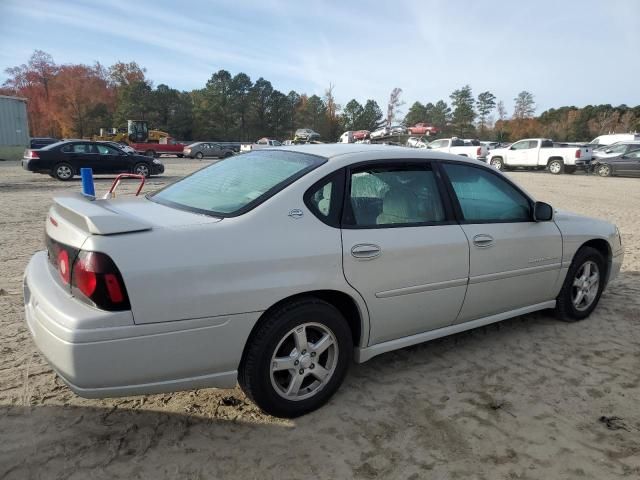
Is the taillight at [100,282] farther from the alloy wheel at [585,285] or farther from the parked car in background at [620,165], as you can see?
the parked car in background at [620,165]

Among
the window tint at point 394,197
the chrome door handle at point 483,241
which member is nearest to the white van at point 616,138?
the chrome door handle at point 483,241

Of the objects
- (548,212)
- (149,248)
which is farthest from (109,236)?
(548,212)

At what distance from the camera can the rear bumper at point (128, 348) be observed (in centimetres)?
215

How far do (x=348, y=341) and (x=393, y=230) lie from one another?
0.74 m

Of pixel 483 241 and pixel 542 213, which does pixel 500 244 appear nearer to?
pixel 483 241

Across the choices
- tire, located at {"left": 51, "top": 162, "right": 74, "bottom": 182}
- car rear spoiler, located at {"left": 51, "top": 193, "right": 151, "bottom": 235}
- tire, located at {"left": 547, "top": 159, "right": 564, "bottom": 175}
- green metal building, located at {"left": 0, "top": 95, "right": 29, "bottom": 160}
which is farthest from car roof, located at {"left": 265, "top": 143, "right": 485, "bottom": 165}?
green metal building, located at {"left": 0, "top": 95, "right": 29, "bottom": 160}

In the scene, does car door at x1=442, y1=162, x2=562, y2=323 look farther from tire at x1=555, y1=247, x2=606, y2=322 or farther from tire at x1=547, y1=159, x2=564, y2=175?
tire at x1=547, y1=159, x2=564, y2=175

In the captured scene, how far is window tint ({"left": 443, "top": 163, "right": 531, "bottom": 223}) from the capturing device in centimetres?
347

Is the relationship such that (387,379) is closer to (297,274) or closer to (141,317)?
(297,274)

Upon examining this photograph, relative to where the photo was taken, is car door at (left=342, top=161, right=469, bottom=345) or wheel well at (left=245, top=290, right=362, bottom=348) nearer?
wheel well at (left=245, top=290, right=362, bottom=348)

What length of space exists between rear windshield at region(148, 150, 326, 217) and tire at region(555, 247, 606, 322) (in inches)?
102

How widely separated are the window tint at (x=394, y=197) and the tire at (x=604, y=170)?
2355 cm

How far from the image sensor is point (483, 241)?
3.39 m

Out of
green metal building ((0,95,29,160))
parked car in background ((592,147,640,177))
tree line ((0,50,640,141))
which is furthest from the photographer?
tree line ((0,50,640,141))
